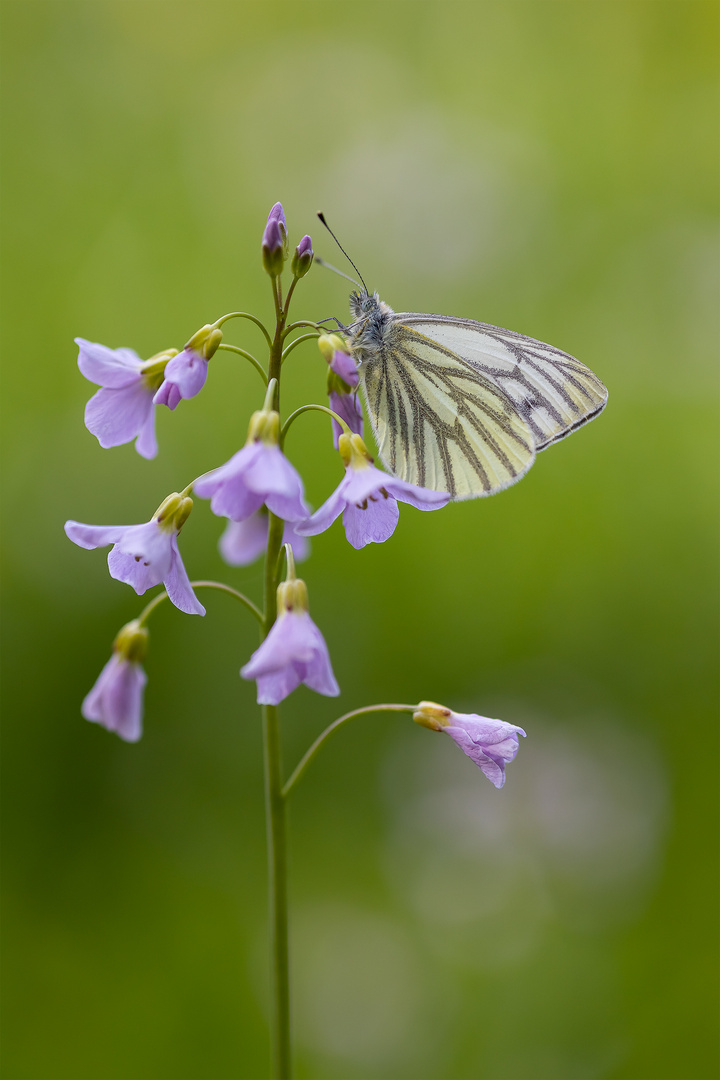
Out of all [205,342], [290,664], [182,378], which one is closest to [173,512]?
[182,378]

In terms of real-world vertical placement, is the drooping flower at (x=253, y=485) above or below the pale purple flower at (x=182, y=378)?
below

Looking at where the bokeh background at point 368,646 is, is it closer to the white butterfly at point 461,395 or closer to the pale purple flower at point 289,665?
the white butterfly at point 461,395

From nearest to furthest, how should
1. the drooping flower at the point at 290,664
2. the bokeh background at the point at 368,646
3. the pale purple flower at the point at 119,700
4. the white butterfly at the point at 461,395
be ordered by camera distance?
1. the drooping flower at the point at 290,664
2. the pale purple flower at the point at 119,700
3. the white butterfly at the point at 461,395
4. the bokeh background at the point at 368,646

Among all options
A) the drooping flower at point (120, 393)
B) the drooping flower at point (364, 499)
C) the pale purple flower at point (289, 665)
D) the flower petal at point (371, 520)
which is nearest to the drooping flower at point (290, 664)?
the pale purple flower at point (289, 665)

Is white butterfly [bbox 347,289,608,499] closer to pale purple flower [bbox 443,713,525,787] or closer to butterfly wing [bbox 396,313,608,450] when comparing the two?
butterfly wing [bbox 396,313,608,450]

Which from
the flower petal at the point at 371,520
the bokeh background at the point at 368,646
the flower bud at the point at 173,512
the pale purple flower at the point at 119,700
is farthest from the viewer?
the bokeh background at the point at 368,646

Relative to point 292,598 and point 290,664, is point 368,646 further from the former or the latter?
point 290,664

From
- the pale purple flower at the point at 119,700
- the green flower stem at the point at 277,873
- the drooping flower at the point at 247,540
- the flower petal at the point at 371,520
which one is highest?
the drooping flower at the point at 247,540
